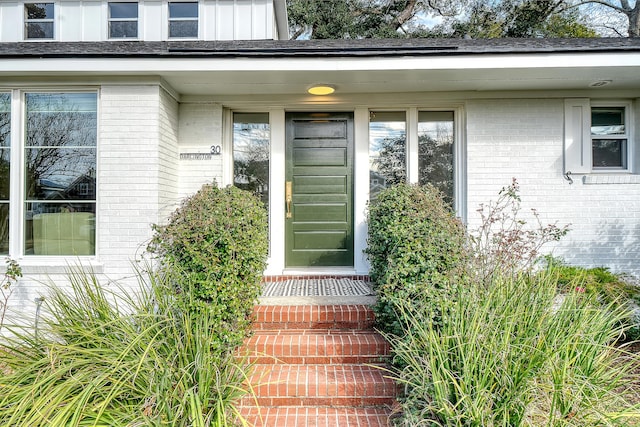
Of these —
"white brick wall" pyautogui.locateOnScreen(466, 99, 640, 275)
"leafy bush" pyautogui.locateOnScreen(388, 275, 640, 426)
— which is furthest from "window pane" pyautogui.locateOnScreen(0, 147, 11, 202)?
"white brick wall" pyautogui.locateOnScreen(466, 99, 640, 275)

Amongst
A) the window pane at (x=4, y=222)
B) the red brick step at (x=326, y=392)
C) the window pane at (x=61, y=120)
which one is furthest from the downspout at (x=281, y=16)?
the red brick step at (x=326, y=392)

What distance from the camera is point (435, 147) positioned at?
528cm

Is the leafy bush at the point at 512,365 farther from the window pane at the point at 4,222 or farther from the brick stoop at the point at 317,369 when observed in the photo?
the window pane at the point at 4,222

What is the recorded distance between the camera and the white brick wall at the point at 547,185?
485 centimetres

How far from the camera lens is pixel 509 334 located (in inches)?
86.6

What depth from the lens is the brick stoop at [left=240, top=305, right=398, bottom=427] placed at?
2.70m

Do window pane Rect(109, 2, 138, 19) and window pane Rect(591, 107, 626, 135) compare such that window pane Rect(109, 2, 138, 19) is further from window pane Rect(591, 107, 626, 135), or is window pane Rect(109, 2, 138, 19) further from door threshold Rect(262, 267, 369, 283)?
window pane Rect(591, 107, 626, 135)

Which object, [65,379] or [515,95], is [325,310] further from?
[515,95]

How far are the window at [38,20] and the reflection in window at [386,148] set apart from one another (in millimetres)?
6391

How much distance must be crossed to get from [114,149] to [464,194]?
4.55 metres

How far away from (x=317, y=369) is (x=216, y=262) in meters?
1.25

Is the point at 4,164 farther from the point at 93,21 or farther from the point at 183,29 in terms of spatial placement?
the point at 183,29

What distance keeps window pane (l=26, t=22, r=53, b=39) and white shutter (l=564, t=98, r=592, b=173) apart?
8.83 m

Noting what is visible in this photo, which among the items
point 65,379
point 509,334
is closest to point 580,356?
point 509,334
